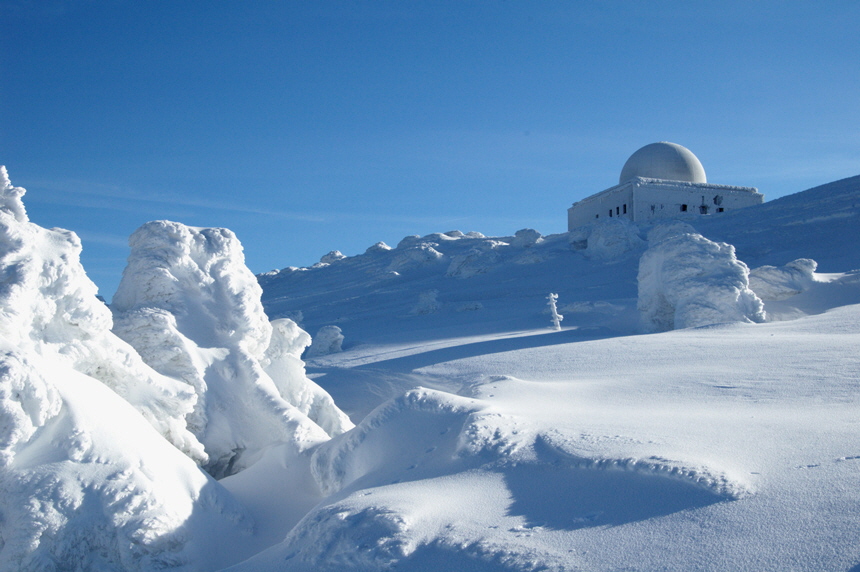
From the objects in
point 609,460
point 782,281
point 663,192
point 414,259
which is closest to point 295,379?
point 609,460

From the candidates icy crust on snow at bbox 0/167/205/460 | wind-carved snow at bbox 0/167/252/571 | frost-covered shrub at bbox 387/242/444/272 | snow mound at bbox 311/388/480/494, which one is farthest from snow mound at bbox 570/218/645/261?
wind-carved snow at bbox 0/167/252/571

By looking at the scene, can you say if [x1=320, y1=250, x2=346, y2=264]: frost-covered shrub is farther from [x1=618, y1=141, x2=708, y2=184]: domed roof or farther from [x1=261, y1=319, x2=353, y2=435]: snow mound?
[x1=261, y1=319, x2=353, y2=435]: snow mound

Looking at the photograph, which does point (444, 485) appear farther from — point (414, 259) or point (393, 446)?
point (414, 259)

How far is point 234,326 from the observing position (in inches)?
268

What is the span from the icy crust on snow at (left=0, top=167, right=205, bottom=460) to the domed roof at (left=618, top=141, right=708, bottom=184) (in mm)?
29843

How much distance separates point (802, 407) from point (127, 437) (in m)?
5.24

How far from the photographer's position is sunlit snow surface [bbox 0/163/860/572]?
2898 mm

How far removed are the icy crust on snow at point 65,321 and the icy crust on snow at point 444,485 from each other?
70.4 inches

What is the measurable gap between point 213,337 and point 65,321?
5.90 ft

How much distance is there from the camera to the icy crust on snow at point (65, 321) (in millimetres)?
4492

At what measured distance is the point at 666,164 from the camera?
104 ft

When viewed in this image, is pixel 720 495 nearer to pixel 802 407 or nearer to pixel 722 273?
pixel 802 407

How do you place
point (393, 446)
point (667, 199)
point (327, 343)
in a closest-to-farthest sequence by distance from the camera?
point (393, 446), point (327, 343), point (667, 199)

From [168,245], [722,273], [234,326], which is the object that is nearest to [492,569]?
[234,326]
